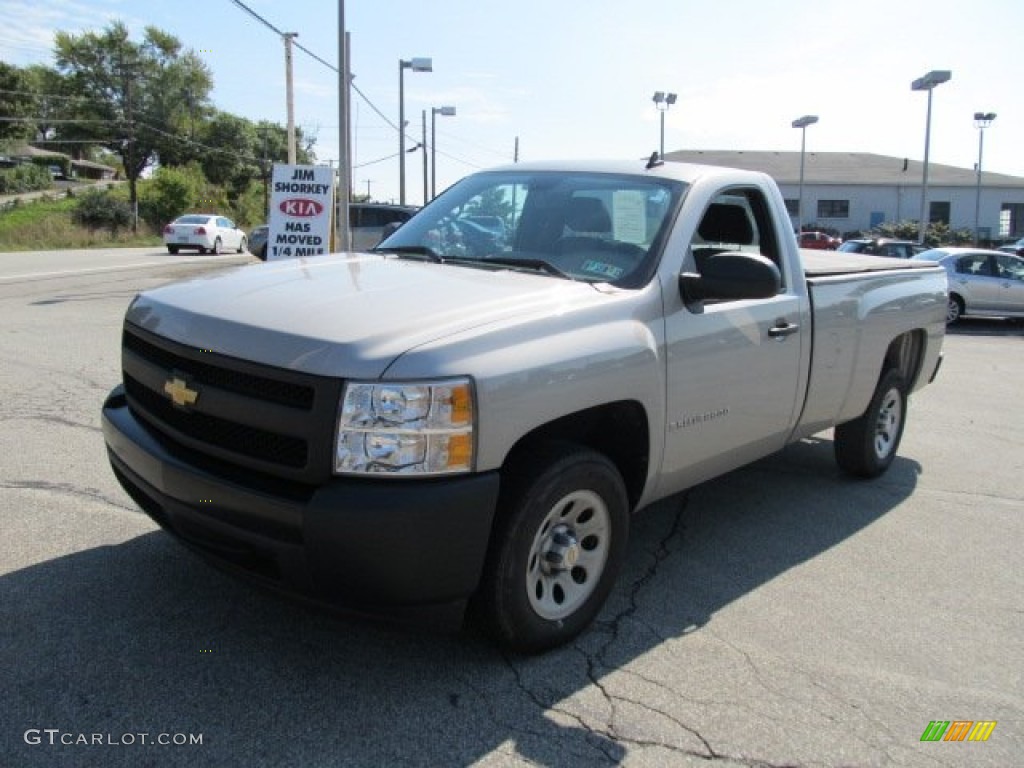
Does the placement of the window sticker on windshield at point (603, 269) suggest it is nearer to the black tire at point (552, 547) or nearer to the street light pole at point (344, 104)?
the black tire at point (552, 547)

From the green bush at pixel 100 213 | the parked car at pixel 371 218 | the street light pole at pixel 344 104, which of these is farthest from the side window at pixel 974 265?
the green bush at pixel 100 213

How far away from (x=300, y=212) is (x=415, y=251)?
10.1 metres

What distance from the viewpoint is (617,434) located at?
3701mm

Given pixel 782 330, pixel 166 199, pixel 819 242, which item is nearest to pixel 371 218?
pixel 782 330

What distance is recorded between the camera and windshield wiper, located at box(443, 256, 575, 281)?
3.76 metres

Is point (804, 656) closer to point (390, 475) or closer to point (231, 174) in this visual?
point (390, 475)

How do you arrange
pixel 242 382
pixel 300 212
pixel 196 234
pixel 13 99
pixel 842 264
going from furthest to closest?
1. pixel 13 99
2. pixel 196 234
3. pixel 300 212
4. pixel 842 264
5. pixel 242 382

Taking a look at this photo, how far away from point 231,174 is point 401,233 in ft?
286

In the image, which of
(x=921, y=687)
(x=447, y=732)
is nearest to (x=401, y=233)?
(x=447, y=732)

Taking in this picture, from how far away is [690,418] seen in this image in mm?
3832

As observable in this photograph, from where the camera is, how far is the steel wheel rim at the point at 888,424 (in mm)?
5871

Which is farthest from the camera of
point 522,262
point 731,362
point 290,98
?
point 290,98

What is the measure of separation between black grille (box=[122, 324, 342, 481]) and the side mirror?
5.63 feet

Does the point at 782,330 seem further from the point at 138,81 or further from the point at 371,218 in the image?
the point at 138,81
